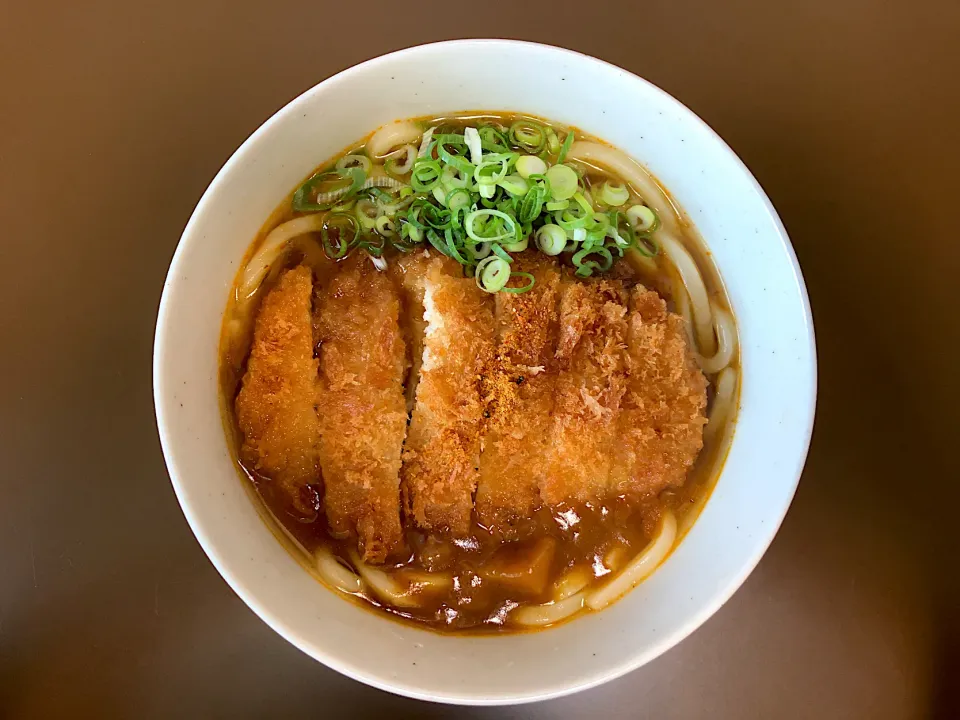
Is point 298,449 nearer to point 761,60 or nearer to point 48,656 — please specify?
point 48,656

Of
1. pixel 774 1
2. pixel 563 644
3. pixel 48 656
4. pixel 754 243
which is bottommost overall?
pixel 48 656

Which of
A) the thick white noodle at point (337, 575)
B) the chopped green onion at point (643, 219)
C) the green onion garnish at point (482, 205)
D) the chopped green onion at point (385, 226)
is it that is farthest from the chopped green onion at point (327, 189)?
the thick white noodle at point (337, 575)

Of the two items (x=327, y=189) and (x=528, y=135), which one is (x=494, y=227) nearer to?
(x=528, y=135)

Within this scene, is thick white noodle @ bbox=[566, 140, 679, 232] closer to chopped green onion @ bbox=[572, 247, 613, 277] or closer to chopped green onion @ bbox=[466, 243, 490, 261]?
chopped green onion @ bbox=[572, 247, 613, 277]

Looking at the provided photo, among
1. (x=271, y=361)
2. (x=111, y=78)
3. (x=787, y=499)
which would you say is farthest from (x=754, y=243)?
(x=111, y=78)

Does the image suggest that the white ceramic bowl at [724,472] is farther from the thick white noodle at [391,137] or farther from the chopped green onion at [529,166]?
the chopped green onion at [529,166]

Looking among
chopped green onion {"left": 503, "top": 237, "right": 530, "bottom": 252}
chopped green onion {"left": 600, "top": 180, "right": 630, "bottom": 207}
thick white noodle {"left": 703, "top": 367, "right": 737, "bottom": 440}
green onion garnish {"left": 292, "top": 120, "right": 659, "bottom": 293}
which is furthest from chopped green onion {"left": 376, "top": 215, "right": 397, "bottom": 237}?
thick white noodle {"left": 703, "top": 367, "right": 737, "bottom": 440}

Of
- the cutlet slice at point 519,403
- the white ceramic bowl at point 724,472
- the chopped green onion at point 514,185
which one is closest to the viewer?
the white ceramic bowl at point 724,472

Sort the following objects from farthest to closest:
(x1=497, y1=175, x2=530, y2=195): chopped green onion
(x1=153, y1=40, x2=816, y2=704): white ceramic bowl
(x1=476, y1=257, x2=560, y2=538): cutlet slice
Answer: (x1=476, y1=257, x2=560, y2=538): cutlet slice, (x1=497, y1=175, x2=530, y2=195): chopped green onion, (x1=153, y1=40, x2=816, y2=704): white ceramic bowl
